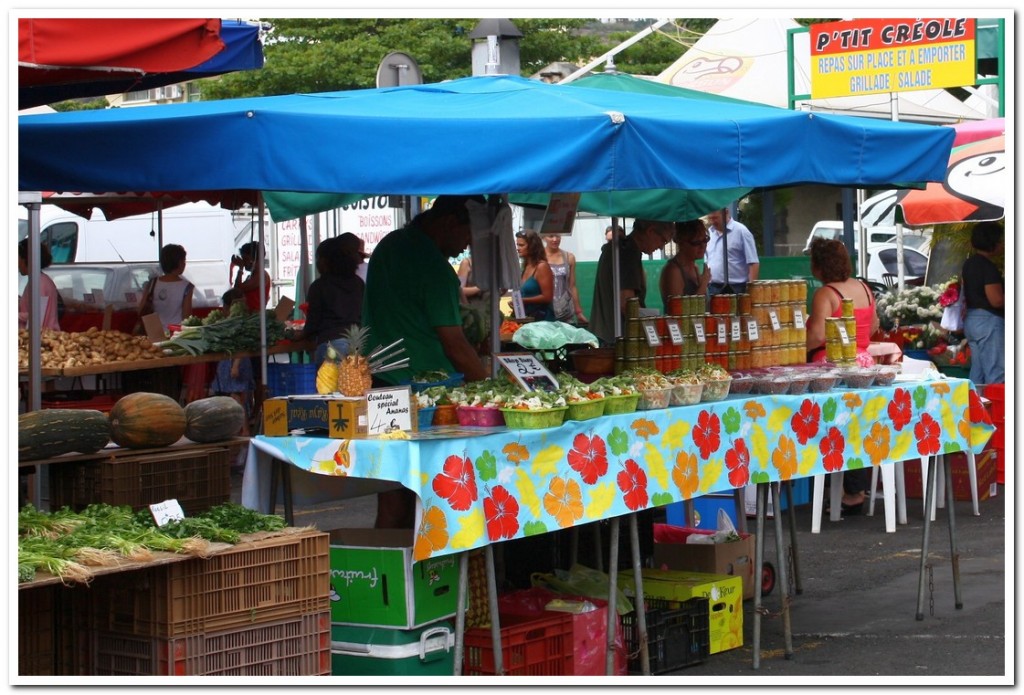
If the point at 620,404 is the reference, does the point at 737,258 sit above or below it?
above

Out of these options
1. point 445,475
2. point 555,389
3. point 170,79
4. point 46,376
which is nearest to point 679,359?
point 555,389

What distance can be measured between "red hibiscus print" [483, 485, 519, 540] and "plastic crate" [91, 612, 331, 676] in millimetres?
689

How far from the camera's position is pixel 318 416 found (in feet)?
18.4

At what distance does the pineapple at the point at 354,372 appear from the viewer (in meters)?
5.61

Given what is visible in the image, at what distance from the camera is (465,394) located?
5.94 m

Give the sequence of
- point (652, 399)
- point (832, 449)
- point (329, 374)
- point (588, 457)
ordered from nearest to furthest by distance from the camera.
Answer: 1. point (329, 374)
2. point (588, 457)
3. point (652, 399)
4. point (832, 449)

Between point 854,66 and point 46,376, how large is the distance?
862 centimetres

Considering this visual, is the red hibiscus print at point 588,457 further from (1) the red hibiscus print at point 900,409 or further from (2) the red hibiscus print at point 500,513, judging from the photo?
(1) the red hibiscus print at point 900,409

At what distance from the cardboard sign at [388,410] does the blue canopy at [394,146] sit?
0.77m

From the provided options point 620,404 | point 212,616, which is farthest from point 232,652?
point 620,404

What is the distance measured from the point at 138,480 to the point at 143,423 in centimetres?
27

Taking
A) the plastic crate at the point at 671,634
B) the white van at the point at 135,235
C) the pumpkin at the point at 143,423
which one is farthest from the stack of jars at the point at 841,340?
the white van at the point at 135,235

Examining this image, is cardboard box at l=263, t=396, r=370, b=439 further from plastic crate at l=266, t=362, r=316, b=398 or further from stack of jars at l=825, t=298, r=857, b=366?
plastic crate at l=266, t=362, r=316, b=398

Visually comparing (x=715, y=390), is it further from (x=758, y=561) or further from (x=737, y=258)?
(x=737, y=258)
